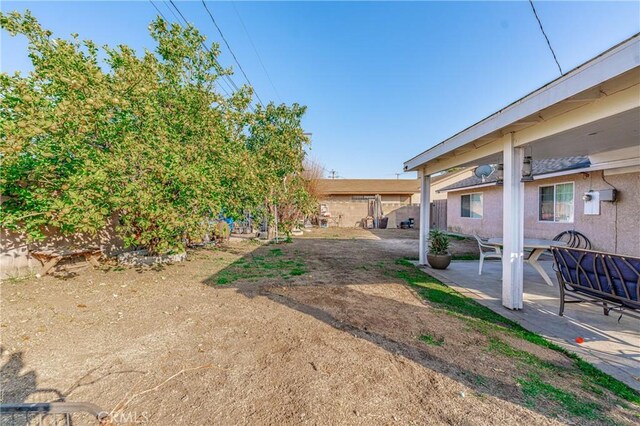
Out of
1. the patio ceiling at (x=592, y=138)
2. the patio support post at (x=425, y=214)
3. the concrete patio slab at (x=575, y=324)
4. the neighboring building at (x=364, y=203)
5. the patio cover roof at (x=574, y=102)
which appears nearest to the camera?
the patio cover roof at (x=574, y=102)

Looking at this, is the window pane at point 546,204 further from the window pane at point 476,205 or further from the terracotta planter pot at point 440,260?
the terracotta planter pot at point 440,260

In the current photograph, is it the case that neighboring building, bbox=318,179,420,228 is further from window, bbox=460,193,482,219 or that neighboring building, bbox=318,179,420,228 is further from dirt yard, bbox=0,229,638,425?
dirt yard, bbox=0,229,638,425

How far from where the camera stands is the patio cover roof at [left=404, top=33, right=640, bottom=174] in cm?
257

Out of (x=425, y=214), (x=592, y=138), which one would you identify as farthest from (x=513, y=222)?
(x=425, y=214)

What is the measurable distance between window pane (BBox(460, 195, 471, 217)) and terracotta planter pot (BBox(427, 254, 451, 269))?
9.82 m

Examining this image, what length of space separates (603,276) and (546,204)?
26.8 feet

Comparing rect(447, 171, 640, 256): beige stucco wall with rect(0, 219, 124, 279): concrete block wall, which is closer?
rect(0, 219, 124, 279): concrete block wall

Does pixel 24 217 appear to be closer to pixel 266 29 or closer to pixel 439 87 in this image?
pixel 266 29

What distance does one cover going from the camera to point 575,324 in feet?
12.8

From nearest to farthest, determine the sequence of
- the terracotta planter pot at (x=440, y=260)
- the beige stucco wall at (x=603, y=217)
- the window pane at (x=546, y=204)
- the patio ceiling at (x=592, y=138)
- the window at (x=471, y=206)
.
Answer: the patio ceiling at (x=592, y=138) → the beige stucco wall at (x=603, y=217) → the terracotta planter pot at (x=440, y=260) → the window pane at (x=546, y=204) → the window at (x=471, y=206)

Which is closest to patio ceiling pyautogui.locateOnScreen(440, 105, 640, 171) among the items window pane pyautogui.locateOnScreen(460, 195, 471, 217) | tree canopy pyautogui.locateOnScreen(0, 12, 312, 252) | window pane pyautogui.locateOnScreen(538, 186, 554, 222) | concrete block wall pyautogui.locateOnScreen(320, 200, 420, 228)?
window pane pyautogui.locateOnScreen(538, 186, 554, 222)

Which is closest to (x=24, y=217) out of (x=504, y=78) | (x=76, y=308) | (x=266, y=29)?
(x=76, y=308)

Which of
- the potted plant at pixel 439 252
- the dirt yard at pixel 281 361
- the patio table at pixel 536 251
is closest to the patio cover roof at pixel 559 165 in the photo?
the patio table at pixel 536 251

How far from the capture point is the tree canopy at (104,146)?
4.91 metres
